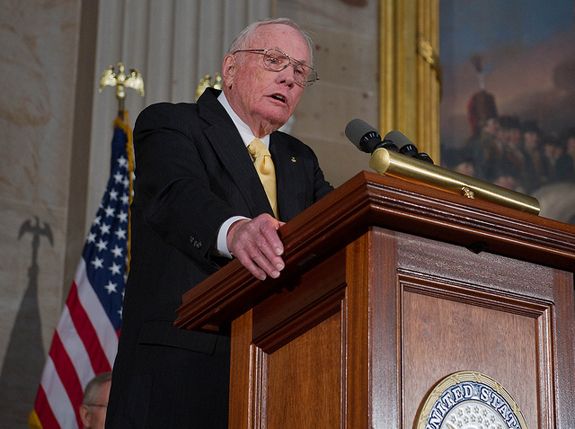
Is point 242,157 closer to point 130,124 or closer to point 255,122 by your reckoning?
point 255,122

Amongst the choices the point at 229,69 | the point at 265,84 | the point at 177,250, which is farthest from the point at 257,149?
the point at 177,250

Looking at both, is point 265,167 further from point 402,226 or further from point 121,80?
point 121,80

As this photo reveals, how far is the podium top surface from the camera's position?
201 cm

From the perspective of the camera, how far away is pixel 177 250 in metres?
2.75

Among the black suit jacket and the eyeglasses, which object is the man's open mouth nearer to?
the eyeglasses

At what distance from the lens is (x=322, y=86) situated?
22.9 feet

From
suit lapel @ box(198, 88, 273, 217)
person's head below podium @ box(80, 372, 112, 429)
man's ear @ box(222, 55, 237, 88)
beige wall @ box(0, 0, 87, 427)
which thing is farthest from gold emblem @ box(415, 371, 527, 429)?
beige wall @ box(0, 0, 87, 427)

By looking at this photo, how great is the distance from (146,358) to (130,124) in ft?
11.1

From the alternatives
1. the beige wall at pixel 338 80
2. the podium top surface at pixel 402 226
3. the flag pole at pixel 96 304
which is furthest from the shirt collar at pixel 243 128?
the beige wall at pixel 338 80

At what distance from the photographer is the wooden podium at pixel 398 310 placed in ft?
6.56

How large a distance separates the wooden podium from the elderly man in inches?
7.4

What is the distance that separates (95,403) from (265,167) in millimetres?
2140

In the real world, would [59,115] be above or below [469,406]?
above

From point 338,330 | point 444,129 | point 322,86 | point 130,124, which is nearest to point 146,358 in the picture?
point 338,330
